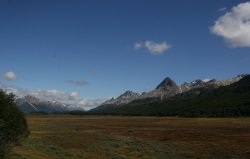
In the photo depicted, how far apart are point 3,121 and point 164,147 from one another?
1369 inches

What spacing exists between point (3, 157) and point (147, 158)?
2285cm

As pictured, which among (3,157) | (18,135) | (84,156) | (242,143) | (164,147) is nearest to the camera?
(3,157)

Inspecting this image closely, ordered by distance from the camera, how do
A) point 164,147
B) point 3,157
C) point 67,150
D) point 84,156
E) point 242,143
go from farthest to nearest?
1. point 242,143
2. point 164,147
3. point 67,150
4. point 84,156
5. point 3,157

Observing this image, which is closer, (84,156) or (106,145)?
(84,156)

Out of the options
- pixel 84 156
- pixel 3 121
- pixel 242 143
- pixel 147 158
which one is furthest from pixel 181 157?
pixel 3 121

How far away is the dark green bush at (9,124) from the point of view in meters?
39.9

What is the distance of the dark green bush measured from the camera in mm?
Result: 39875

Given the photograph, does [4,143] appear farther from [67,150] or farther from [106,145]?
[106,145]

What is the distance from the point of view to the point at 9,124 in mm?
41062

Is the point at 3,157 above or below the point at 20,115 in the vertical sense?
below

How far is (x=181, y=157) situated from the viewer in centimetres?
5819

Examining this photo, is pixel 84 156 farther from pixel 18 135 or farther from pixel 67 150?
pixel 18 135

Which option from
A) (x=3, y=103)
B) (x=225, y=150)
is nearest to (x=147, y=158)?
(x=225, y=150)

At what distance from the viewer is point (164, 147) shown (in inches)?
2694
